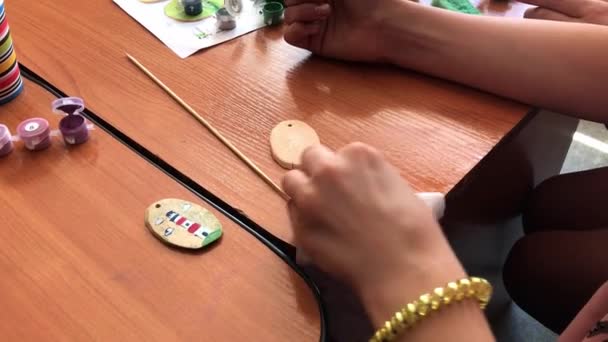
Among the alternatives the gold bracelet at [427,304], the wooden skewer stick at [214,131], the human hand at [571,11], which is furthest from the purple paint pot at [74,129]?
the human hand at [571,11]

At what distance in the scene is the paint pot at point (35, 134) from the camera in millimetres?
583

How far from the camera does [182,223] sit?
0.52 m

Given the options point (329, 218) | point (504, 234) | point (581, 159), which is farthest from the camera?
point (581, 159)

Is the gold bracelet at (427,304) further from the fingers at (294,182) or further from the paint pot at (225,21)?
the paint pot at (225,21)

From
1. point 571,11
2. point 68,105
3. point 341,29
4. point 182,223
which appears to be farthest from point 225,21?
point 571,11

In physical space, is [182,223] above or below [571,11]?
below

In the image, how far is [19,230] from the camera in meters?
0.51

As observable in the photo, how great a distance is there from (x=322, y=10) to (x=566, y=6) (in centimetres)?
34

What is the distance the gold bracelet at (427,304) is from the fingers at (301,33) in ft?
1.38

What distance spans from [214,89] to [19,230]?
278mm

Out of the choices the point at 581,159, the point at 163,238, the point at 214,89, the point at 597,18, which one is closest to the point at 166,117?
the point at 214,89

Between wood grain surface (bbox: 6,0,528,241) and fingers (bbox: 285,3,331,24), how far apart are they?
46mm

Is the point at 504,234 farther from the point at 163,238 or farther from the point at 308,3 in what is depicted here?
the point at 163,238

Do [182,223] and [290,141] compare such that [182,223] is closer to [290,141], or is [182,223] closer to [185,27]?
[290,141]
